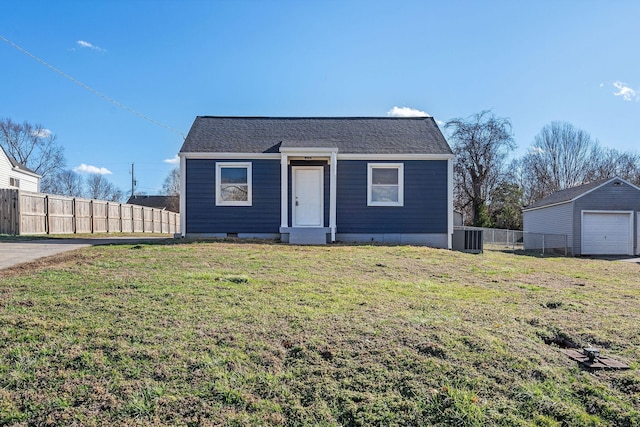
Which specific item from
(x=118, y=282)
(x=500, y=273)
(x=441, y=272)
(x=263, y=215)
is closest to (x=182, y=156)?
(x=263, y=215)

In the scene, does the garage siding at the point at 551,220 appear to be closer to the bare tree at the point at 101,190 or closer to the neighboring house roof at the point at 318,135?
the neighboring house roof at the point at 318,135

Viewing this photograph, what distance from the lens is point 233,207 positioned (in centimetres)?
1251

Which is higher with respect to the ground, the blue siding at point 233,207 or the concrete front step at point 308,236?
the blue siding at point 233,207

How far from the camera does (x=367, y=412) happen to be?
8.73 ft

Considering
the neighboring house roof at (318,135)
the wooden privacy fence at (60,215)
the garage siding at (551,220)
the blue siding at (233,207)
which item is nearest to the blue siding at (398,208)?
the neighboring house roof at (318,135)

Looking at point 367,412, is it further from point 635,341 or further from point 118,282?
point 118,282

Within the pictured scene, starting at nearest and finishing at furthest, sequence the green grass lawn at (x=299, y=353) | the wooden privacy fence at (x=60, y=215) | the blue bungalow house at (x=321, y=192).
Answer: the green grass lawn at (x=299, y=353) → the blue bungalow house at (x=321, y=192) → the wooden privacy fence at (x=60, y=215)

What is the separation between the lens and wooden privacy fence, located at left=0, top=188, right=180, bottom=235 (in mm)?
15141

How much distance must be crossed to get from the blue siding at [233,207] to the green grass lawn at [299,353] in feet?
21.7

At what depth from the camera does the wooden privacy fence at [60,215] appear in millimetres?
15141

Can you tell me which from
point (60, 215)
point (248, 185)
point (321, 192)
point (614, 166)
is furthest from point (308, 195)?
point (614, 166)

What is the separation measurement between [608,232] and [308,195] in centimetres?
1509

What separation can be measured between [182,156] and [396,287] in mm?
8991

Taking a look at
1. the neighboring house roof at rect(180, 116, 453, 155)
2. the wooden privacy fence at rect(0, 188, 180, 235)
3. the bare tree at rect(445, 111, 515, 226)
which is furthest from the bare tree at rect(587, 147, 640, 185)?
the wooden privacy fence at rect(0, 188, 180, 235)
